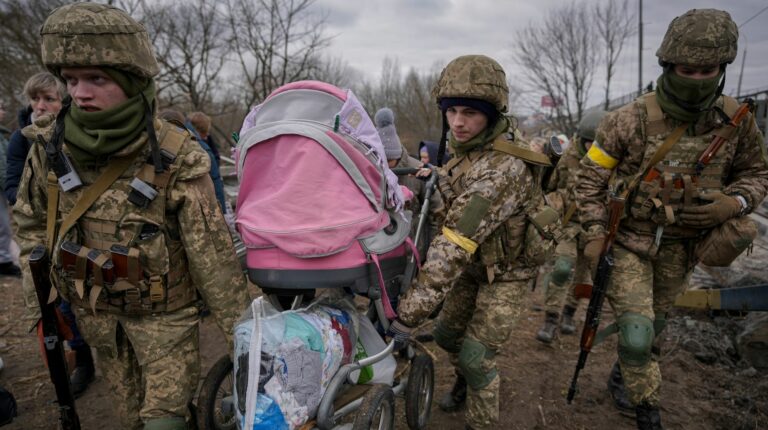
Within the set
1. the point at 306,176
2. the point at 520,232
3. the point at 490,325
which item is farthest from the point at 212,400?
the point at 520,232

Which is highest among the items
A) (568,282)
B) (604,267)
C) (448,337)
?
(604,267)

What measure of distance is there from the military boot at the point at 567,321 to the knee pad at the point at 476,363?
2.63 meters

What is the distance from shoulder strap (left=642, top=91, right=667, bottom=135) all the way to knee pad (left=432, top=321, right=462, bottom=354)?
189 cm

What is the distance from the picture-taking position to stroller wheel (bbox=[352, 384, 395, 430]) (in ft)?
6.54

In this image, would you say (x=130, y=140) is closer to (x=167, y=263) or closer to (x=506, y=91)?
(x=167, y=263)

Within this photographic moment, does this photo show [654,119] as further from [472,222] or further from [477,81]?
[472,222]

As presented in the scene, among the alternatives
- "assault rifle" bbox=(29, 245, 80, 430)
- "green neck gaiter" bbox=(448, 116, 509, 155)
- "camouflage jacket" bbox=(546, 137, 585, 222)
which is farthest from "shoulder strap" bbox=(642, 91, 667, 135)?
"assault rifle" bbox=(29, 245, 80, 430)

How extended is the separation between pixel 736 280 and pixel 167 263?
5.69m

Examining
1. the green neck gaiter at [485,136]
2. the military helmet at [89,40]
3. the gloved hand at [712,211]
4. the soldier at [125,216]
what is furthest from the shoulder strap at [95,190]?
the gloved hand at [712,211]

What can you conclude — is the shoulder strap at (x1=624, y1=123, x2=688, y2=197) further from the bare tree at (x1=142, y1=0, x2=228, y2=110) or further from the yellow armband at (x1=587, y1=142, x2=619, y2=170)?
the bare tree at (x1=142, y1=0, x2=228, y2=110)

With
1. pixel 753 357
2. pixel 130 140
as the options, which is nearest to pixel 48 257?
pixel 130 140

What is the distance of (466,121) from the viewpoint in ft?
8.61

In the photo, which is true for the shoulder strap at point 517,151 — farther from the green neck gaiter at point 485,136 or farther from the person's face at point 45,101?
the person's face at point 45,101

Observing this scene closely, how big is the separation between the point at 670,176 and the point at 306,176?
2406 mm
